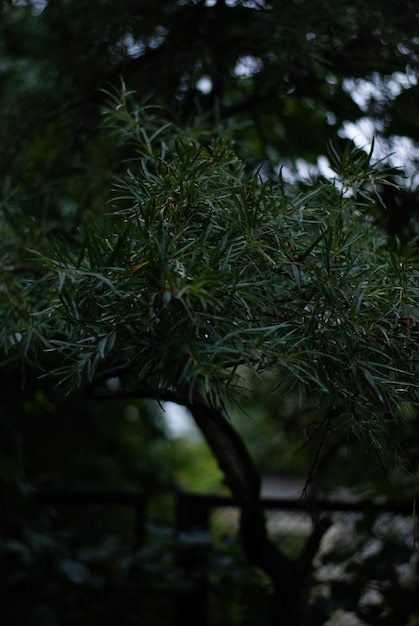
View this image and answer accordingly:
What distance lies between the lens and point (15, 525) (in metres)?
2.63

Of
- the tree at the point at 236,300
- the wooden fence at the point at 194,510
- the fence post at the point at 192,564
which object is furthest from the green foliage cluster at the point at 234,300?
the fence post at the point at 192,564

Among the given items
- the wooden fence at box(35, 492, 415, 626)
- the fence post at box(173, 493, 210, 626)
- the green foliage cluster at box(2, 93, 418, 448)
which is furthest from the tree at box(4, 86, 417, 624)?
the fence post at box(173, 493, 210, 626)

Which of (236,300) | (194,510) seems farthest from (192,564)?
(236,300)

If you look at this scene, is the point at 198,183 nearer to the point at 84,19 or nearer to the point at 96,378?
the point at 96,378

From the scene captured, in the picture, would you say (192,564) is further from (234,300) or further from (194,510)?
(234,300)

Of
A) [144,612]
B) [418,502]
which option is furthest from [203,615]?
[418,502]

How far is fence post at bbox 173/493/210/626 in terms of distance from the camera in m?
2.50

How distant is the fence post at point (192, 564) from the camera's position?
8.19ft

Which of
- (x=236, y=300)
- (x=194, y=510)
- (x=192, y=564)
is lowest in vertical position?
(x=192, y=564)

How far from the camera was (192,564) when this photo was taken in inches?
101

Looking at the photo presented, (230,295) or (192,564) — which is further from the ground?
(230,295)

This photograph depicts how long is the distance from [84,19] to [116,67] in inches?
11.4

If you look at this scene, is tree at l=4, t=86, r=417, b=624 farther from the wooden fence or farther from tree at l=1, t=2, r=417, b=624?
the wooden fence

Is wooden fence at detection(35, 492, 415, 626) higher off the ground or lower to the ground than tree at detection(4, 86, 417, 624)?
lower
